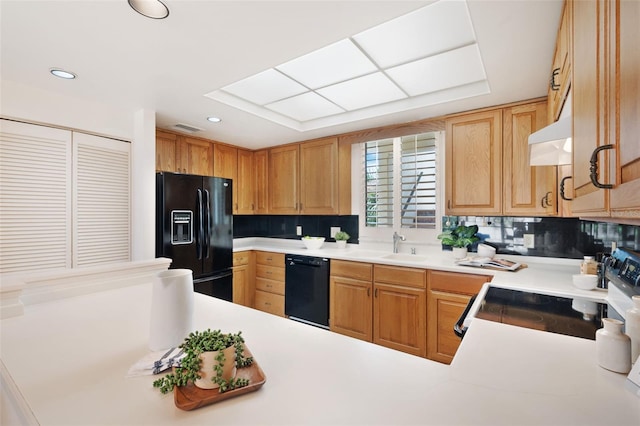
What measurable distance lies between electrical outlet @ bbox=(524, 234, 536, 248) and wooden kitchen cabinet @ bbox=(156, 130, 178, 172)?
3553mm

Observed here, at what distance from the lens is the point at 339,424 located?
58cm

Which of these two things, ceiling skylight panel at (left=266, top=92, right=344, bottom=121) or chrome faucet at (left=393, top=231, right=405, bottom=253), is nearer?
ceiling skylight panel at (left=266, top=92, right=344, bottom=121)

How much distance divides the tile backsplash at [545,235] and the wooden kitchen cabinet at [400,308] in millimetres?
764

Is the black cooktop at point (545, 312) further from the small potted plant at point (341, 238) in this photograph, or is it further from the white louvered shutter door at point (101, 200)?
the white louvered shutter door at point (101, 200)

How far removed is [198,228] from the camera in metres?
3.05

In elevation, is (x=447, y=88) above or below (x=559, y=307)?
above

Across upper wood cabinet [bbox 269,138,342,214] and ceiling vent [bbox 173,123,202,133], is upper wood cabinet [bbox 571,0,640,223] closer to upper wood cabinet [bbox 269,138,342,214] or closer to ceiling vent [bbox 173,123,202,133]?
upper wood cabinet [bbox 269,138,342,214]

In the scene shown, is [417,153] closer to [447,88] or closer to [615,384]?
[447,88]

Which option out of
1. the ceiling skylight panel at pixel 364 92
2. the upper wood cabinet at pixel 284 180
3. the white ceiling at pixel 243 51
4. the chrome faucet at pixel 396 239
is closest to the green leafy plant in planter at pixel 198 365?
the white ceiling at pixel 243 51

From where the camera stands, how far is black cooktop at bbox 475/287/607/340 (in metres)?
1.23

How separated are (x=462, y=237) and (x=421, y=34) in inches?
69.7

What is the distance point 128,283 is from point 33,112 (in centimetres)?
158

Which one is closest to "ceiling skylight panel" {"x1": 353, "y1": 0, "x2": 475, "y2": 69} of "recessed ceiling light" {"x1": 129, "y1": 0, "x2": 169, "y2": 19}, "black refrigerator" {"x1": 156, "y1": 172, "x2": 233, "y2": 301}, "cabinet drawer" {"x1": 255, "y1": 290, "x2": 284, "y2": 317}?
"recessed ceiling light" {"x1": 129, "y1": 0, "x2": 169, "y2": 19}

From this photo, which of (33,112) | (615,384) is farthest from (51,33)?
(615,384)
